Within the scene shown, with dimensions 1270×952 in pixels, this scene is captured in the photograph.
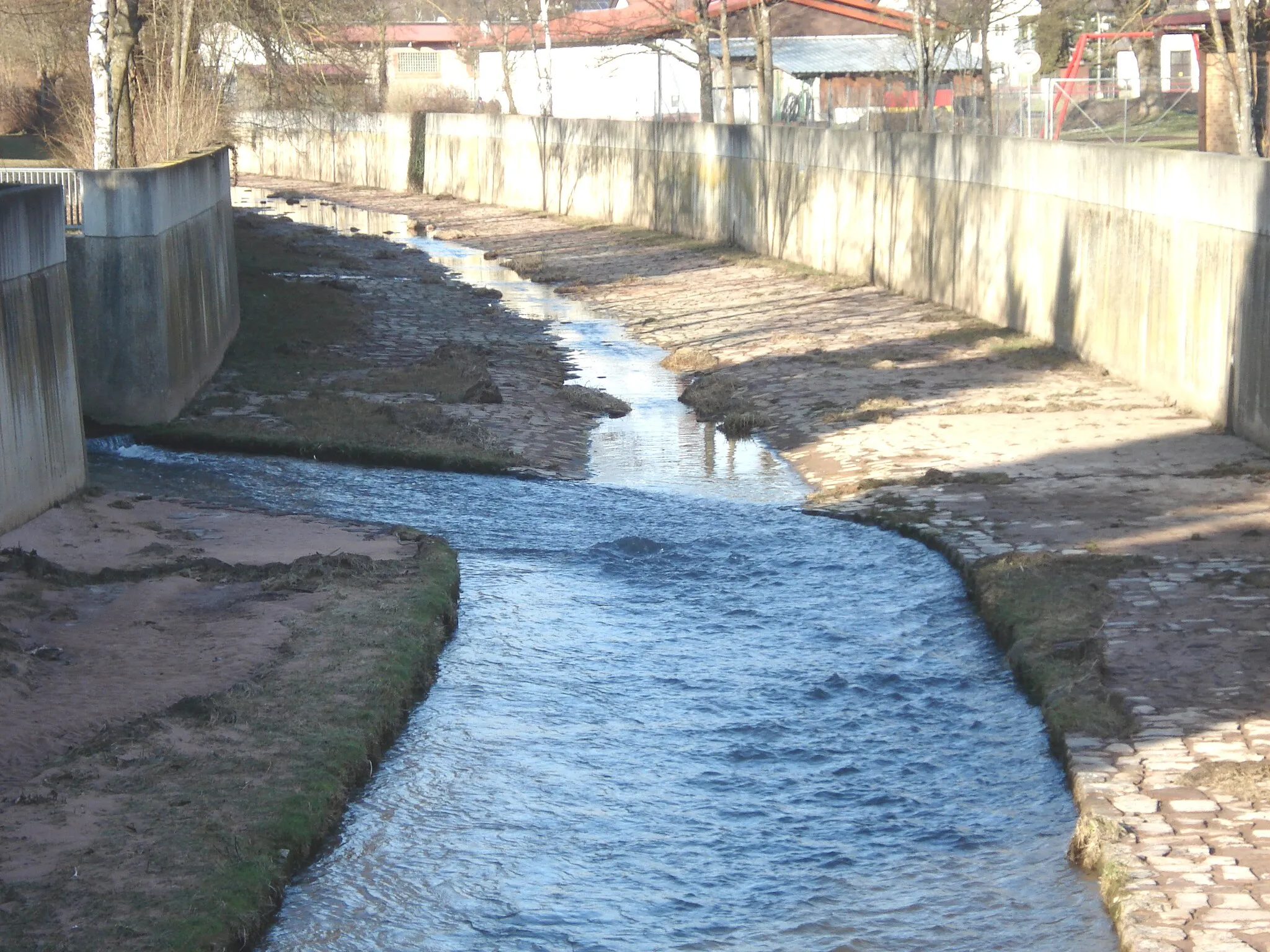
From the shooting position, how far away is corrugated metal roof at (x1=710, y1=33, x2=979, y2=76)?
60.1 metres

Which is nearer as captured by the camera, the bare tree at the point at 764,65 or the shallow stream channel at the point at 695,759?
the shallow stream channel at the point at 695,759

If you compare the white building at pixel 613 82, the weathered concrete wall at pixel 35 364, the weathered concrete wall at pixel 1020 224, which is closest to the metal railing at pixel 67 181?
the weathered concrete wall at pixel 35 364

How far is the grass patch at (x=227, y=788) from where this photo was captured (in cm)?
596

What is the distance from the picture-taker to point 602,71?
226 ft

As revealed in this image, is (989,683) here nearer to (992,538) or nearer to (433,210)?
(992,538)

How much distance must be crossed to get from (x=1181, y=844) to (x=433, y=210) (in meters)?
44.3

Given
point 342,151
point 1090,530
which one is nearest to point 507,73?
point 342,151

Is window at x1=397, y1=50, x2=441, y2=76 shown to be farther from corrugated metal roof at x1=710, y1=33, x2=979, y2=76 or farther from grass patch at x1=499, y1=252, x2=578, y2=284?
grass patch at x1=499, y1=252, x2=578, y2=284

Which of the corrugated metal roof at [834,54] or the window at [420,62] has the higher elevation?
the window at [420,62]

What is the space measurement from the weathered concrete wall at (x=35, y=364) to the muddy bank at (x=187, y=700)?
0.97ft

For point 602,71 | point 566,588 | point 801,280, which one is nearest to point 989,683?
point 566,588

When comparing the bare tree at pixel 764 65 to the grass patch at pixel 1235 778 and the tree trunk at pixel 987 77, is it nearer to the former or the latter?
the tree trunk at pixel 987 77

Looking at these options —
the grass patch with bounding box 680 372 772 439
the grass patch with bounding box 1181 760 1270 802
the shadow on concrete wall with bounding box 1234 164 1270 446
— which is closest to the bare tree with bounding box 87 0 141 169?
the grass patch with bounding box 680 372 772 439

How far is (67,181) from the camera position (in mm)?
16125
